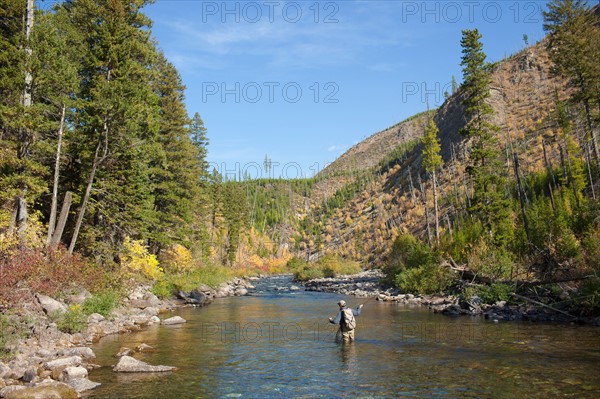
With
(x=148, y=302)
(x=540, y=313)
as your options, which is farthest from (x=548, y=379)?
(x=148, y=302)

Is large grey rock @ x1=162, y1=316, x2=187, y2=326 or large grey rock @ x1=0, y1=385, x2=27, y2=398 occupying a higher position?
large grey rock @ x1=162, y1=316, x2=187, y2=326

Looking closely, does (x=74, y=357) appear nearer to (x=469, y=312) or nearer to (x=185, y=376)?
(x=185, y=376)

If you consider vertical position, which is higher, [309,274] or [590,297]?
[309,274]

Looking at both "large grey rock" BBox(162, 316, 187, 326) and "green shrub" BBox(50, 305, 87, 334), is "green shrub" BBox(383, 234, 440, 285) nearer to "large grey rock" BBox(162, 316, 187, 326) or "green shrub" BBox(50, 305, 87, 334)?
"large grey rock" BBox(162, 316, 187, 326)

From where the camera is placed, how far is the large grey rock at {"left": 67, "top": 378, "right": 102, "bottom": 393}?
10312 millimetres

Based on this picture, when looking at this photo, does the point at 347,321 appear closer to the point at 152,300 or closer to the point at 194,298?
the point at 152,300

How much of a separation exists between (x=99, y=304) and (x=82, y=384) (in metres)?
9.63

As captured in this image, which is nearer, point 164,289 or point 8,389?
point 8,389

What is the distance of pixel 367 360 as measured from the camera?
44.2 feet

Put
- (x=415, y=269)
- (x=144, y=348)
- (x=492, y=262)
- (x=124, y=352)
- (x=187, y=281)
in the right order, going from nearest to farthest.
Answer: (x=124, y=352), (x=144, y=348), (x=492, y=262), (x=415, y=269), (x=187, y=281)

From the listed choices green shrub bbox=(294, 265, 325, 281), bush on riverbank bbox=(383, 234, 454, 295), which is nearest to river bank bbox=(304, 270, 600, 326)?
bush on riverbank bbox=(383, 234, 454, 295)

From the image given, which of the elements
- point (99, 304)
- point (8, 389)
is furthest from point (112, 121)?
point (8, 389)

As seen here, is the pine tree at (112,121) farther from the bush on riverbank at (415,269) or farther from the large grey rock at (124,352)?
the bush on riverbank at (415,269)

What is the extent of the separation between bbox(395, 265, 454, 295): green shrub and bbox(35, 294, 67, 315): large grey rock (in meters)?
22.7
